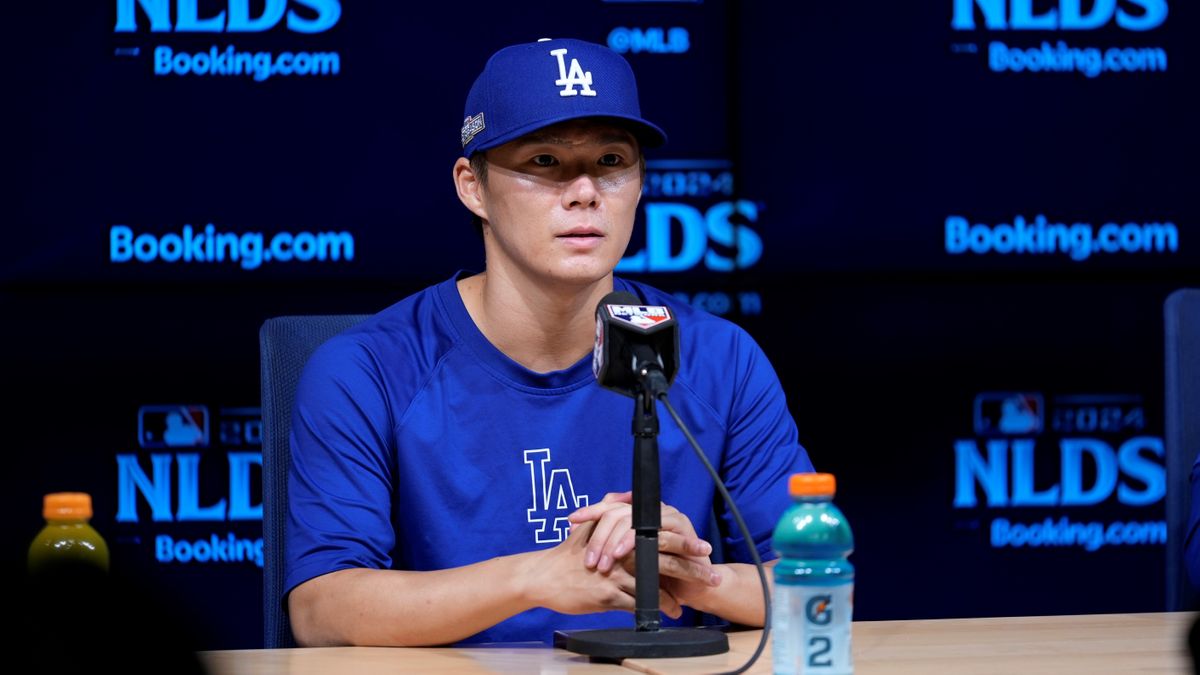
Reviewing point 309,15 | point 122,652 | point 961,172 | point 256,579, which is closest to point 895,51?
point 961,172

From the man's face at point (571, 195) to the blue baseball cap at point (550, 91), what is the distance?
0.04m

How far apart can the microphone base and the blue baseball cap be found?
703mm

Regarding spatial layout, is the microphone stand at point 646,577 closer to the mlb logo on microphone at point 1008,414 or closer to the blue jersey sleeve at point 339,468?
the blue jersey sleeve at point 339,468

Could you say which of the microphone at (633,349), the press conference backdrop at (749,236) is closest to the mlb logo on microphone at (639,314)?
the microphone at (633,349)

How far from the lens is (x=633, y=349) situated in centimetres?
162

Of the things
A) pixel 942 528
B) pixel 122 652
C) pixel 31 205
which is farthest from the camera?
pixel 942 528

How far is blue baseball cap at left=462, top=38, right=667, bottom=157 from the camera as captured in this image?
211cm

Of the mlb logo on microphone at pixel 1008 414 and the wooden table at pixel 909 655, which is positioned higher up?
the mlb logo on microphone at pixel 1008 414

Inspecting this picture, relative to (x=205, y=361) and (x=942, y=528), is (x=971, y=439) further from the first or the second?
(x=205, y=361)

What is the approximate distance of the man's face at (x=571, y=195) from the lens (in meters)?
2.17

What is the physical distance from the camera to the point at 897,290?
3406 mm

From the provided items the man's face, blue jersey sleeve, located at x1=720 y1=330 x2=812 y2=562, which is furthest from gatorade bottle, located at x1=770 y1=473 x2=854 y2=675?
the man's face

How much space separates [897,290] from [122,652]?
9.70ft

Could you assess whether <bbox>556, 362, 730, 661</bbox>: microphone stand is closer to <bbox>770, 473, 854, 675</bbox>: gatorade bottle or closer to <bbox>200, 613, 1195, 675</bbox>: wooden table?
<bbox>200, 613, 1195, 675</bbox>: wooden table
